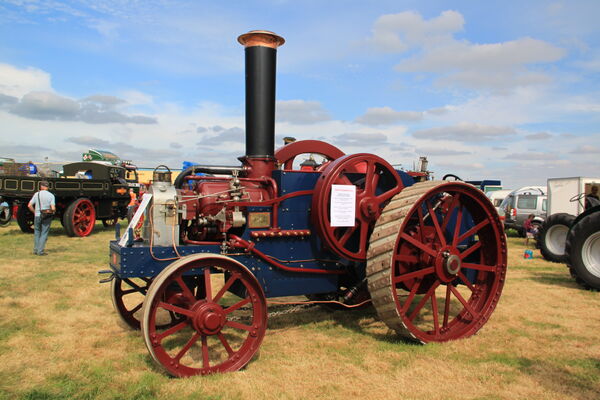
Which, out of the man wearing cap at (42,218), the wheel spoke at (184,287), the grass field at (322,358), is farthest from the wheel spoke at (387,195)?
the man wearing cap at (42,218)

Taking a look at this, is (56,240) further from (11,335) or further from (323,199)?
(323,199)

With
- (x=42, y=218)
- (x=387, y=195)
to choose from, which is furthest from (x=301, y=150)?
(x=42, y=218)

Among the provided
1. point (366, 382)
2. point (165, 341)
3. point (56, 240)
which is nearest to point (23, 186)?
point (56, 240)

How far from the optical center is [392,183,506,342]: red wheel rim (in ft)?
14.4

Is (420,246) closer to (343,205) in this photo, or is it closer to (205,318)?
(343,205)

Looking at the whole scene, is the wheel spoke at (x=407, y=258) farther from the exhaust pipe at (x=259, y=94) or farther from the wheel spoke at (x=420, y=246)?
the exhaust pipe at (x=259, y=94)

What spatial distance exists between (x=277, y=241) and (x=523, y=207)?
13.8 m

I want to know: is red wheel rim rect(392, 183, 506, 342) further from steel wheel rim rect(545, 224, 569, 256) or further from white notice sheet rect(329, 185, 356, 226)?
steel wheel rim rect(545, 224, 569, 256)

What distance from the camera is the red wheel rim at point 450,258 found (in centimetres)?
439

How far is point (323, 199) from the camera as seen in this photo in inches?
163

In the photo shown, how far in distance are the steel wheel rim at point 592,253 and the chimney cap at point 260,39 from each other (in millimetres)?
5518

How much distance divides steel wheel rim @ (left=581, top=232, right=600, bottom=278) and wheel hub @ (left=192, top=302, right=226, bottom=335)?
19.4 feet

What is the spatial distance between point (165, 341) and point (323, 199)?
6.64ft

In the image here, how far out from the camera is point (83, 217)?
507 inches
